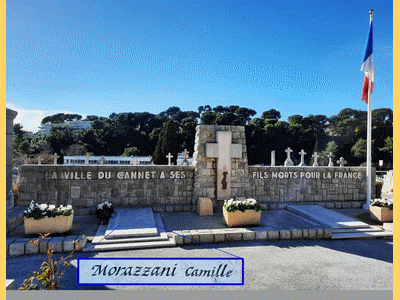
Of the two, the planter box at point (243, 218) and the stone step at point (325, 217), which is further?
the stone step at point (325, 217)

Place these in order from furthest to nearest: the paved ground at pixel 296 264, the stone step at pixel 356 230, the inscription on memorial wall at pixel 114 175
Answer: the inscription on memorial wall at pixel 114 175 → the stone step at pixel 356 230 → the paved ground at pixel 296 264

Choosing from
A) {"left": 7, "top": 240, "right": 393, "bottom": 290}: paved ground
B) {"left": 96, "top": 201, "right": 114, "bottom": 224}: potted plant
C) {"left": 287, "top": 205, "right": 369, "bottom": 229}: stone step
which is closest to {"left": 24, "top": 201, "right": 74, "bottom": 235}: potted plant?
{"left": 7, "top": 240, "right": 393, "bottom": 290}: paved ground

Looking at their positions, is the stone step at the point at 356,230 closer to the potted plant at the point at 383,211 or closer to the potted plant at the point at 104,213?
the potted plant at the point at 383,211

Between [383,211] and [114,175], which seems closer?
[383,211]

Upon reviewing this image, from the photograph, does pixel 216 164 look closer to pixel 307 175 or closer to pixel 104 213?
pixel 307 175

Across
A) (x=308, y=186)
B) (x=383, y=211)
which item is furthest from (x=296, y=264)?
(x=308, y=186)

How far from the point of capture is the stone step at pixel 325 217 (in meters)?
7.26

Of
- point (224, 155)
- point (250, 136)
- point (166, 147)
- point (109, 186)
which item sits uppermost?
point (250, 136)

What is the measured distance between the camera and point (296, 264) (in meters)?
4.98

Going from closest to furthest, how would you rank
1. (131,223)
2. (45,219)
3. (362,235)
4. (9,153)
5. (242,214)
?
1. (45,219)
2. (362,235)
3. (131,223)
4. (242,214)
5. (9,153)

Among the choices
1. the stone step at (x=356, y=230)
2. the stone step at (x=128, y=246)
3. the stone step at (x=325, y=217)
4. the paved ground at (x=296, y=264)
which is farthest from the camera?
the stone step at (x=325, y=217)

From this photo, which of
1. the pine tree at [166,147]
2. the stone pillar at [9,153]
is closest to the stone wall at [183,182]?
the stone pillar at [9,153]

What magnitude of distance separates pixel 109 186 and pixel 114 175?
0.38 meters

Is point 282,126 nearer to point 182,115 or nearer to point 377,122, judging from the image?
point 377,122
